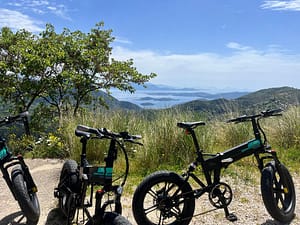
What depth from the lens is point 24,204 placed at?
3008 mm

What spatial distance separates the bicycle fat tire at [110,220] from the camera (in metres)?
2.19

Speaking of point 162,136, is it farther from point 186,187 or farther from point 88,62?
point 88,62

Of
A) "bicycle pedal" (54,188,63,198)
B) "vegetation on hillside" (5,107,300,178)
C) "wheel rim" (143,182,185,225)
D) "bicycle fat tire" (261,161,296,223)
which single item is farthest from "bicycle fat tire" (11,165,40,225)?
"vegetation on hillside" (5,107,300,178)

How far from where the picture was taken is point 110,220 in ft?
7.29

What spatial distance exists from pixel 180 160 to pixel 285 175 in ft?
7.34

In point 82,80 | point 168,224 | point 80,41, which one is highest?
point 80,41

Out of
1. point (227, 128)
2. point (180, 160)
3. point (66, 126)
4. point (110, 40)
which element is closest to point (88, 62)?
point (110, 40)

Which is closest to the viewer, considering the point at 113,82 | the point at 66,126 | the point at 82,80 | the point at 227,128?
the point at 66,126

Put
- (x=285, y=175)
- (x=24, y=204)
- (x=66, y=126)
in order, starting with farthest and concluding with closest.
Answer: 1. (x=66, y=126)
2. (x=285, y=175)
3. (x=24, y=204)

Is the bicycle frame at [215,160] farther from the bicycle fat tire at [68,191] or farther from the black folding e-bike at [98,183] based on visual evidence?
the bicycle fat tire at [68,191]

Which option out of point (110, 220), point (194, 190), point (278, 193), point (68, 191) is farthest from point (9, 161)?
point (278, 193)

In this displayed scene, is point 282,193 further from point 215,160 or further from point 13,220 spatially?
point 13,220

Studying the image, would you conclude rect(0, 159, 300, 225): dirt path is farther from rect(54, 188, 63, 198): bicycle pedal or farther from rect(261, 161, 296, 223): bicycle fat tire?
rect(54, 188, 63, 198): bicycle pedal

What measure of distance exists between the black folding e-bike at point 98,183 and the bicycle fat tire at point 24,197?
→ 287mm
